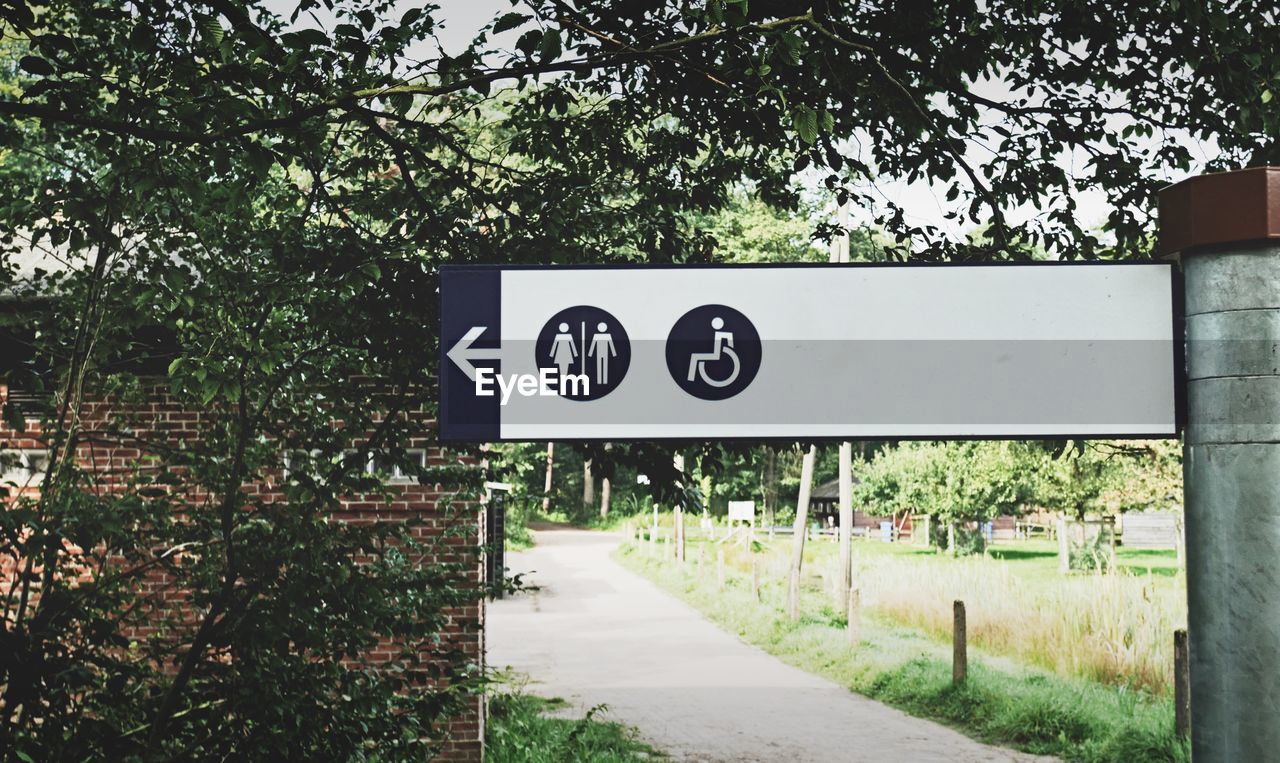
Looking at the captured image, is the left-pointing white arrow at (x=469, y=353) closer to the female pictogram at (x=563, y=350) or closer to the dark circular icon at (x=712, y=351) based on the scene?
the female pictogram at (x=563, y=350)

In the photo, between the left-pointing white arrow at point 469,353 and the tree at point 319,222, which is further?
the tree at point 319,222

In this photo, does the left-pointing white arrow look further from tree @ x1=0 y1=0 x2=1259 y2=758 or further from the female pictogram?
tree @ x1=0 y1=0 x2=1259 y2=758

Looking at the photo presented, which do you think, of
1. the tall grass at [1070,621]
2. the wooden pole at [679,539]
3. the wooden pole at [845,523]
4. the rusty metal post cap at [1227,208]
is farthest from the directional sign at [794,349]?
the wooden pole at [679,539]

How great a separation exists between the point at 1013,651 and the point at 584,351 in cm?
1424

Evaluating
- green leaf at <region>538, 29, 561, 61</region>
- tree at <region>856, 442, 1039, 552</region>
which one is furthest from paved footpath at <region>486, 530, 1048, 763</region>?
tree at <region>856, 442, 1039, 552</region>

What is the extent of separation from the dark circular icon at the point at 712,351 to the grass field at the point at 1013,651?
893 centimetres

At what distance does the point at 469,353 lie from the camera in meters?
2.21

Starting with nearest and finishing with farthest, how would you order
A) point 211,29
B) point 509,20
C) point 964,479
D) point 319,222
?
1. point 211,29
2. point 509,20
3. point 319,222
4. point 964,479

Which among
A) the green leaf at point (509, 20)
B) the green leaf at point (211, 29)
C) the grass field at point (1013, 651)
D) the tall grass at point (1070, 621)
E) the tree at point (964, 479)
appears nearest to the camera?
the green leaf at point (211, 29)

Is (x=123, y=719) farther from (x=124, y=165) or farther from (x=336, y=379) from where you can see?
(x=124, y=165)

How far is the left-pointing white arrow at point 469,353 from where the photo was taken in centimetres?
220

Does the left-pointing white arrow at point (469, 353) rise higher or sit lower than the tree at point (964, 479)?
higher

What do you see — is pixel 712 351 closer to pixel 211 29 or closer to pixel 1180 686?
pixel 211 29

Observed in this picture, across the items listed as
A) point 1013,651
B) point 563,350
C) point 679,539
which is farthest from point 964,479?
point 563,350
